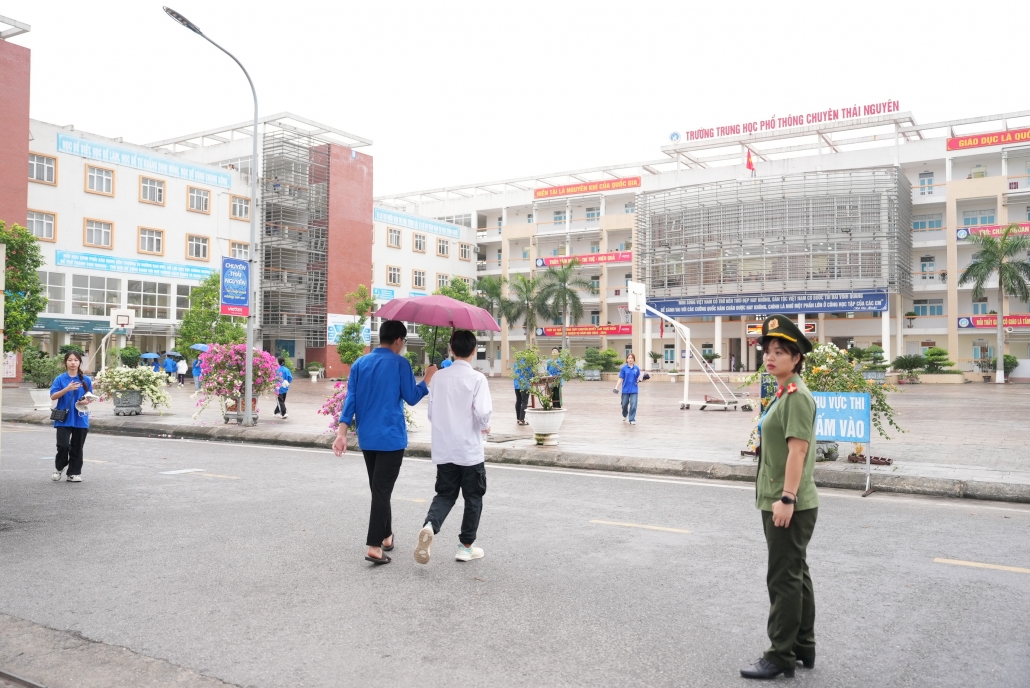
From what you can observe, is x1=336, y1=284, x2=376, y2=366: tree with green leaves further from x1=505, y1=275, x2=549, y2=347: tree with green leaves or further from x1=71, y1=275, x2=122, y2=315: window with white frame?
x1=505, y1=275, x2=549, y2=347: tree with green leaves

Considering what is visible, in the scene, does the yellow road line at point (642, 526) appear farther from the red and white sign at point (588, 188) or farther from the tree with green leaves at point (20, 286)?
the red and white sign at point (588, 188)

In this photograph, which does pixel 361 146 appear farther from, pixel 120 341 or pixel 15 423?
pixel 15 423

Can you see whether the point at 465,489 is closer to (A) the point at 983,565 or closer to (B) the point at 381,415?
(B) the point at 381,415

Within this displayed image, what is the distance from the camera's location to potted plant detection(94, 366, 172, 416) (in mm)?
19203

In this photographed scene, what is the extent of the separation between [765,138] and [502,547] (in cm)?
5420

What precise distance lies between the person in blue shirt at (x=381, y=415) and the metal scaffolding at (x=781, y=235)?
47828 millimetres

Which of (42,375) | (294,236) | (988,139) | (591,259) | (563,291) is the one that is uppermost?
(988,139)

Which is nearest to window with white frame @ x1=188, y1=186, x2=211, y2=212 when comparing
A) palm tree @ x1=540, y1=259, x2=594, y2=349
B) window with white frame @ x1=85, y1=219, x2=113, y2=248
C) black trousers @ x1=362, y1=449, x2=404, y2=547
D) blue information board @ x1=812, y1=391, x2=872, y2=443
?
window with white frame @ x1=85, y1=219, x2=113, y2=248

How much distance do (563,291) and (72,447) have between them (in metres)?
55.3

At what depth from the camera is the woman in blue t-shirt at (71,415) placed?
914 centimetres

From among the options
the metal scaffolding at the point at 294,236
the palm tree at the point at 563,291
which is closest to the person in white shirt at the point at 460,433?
the metal scaffolding at the point at 294,236

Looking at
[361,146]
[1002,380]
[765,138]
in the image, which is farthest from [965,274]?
[361,146]

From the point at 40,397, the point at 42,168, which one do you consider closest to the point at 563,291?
the point at 42,168

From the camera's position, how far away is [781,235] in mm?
50969
